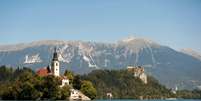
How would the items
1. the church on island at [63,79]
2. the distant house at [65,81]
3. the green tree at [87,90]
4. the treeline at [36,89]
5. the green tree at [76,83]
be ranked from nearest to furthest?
the treeline at [36,89]
the church on island at [63,79]
the distant house at [65,81]
the green tree at [87,90]
the green tree at [76,83]

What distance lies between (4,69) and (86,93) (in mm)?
46246

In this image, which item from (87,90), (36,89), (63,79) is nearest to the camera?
(36,89)

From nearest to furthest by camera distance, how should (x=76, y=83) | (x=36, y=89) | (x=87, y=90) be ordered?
(x=36, y=89)
(x=87, y=90)
(x=76, y=83)

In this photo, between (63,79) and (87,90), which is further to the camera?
(87,90)

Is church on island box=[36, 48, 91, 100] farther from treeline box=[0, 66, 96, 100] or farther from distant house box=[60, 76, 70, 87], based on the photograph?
treeline box=[0, 66, 96, 100]

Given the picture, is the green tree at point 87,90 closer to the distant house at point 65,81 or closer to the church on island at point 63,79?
the church on island at point 63,79

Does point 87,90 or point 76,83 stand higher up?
point 76,83

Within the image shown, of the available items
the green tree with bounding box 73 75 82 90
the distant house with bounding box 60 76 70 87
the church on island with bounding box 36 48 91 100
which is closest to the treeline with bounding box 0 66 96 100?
the distant house with bounding box 60 76 70 87

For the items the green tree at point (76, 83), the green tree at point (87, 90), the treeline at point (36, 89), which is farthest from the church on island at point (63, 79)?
the green tree at point (76, 83)

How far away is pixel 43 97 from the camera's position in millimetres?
106750

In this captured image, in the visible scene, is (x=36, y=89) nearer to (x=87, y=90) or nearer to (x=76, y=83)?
(x=87, y=90)

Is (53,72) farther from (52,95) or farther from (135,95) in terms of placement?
(135,95)

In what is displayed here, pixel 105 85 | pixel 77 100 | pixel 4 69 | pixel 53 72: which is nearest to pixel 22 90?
pixel 77 100

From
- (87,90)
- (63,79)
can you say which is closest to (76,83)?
(87,90)
